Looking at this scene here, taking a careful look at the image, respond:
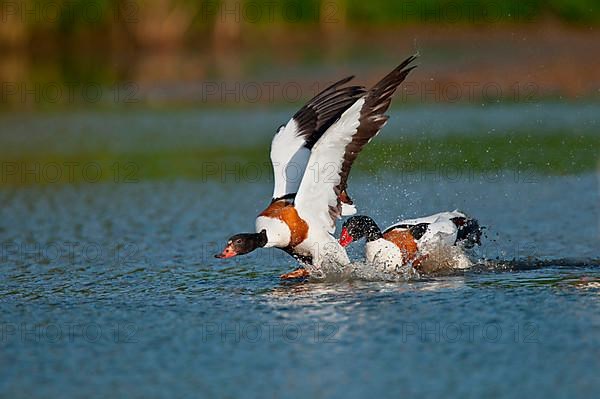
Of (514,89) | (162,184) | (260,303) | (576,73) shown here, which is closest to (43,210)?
(162,184)

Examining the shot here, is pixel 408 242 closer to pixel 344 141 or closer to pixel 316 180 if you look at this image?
pixel 316 180

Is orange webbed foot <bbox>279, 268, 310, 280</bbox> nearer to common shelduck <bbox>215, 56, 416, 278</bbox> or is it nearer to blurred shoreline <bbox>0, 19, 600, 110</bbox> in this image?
common shelduck <bbox>215, 56, 416, 278</bbox>

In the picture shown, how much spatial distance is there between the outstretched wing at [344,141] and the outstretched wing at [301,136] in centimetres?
56

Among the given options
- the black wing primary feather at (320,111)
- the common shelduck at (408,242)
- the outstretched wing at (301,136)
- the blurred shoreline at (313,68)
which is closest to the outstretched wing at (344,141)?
the common shelduck at (408,242)

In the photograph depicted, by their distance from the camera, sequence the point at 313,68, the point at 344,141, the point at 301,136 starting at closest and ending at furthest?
the point at 344,141 < the point at 301,136 < the point at 313,68

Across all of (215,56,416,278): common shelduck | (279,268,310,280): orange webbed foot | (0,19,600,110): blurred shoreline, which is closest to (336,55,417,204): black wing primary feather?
(215,56,416,278): common shelduck

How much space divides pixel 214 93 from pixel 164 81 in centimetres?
343

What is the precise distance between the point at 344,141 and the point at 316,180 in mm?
431

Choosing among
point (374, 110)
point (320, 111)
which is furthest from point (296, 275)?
point (320, 111)

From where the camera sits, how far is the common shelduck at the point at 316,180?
402 inches

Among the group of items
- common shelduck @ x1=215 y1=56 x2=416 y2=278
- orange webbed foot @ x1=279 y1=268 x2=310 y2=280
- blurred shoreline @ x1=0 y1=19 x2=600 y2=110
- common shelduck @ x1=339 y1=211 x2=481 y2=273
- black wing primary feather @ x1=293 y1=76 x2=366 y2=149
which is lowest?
orange webbed foot @ x1=279 y1=268 x2=310 y2=280

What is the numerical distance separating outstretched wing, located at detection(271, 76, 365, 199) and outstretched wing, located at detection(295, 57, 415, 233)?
560 mm

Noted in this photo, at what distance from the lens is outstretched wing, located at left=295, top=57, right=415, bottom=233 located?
10.1 m

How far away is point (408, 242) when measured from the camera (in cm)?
1066
